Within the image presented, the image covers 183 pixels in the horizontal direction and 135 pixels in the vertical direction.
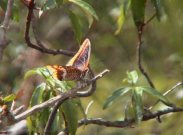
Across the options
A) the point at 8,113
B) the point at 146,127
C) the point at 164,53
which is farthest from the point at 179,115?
the point at 8,113

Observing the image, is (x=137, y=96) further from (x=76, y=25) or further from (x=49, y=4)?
(x=49, y=4)

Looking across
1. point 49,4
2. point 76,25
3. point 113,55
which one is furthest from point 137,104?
point 113,55

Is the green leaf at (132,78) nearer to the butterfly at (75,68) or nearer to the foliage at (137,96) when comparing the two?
the foliage at (137,96)

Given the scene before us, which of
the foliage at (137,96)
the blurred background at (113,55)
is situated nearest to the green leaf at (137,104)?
the foliage at (137,96)

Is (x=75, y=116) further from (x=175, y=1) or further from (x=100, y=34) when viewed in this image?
(x=100, y=34)

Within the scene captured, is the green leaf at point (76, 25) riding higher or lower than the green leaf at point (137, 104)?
higher
